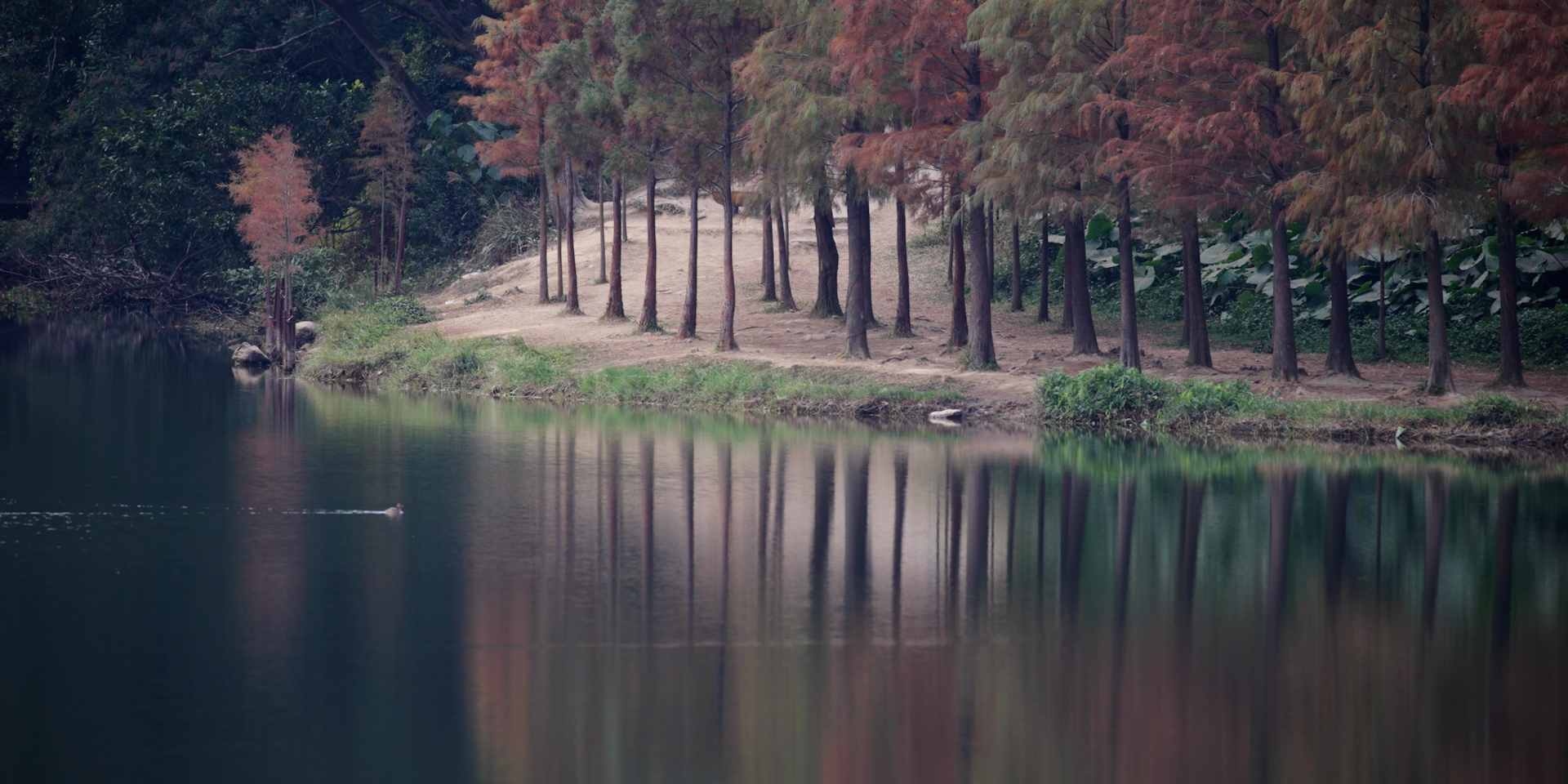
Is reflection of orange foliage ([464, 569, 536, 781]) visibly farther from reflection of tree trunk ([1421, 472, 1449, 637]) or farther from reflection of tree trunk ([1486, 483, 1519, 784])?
reflection of tree trunk ([1421, 472, 1449, 637])

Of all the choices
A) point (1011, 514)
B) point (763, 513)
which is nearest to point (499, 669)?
point (763, 513)

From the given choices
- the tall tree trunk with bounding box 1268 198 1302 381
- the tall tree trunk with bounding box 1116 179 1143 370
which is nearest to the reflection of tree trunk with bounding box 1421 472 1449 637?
the tall tree trunk with bounding box 1268 198 1302 381

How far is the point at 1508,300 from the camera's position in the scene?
85.0 ft

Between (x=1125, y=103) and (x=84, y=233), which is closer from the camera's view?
→ (x=1125, y=103)

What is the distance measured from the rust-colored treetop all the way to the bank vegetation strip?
8.66m

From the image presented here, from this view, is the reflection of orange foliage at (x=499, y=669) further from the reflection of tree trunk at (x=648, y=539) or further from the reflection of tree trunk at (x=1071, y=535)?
the reflection of tree trunk at (x=1071, y=535)

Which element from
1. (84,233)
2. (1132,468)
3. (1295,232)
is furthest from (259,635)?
(84,233)

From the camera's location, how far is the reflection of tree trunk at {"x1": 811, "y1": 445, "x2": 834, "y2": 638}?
1234 cm

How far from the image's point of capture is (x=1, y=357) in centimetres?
3856

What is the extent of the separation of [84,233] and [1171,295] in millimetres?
38949

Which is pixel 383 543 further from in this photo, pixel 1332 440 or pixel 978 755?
pixel 1332 440

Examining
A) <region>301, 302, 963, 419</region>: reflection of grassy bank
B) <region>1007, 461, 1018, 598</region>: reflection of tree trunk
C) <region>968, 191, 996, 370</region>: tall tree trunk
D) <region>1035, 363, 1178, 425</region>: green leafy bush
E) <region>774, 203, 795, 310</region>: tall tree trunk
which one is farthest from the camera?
<region>774, 203, 795, 310</region>: tall tree trunk

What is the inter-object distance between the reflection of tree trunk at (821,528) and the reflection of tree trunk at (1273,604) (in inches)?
131

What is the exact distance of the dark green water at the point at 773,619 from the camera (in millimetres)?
8797
